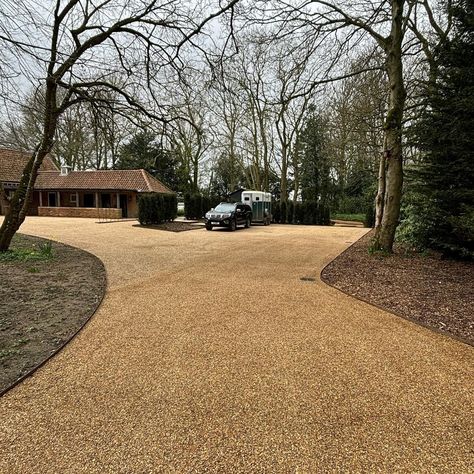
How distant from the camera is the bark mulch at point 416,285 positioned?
14.6 feet

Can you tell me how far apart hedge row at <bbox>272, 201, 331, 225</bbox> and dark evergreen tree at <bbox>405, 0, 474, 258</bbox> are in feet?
56.5

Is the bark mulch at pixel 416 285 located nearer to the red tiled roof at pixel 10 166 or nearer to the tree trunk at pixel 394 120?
the tree trunk at pixel 394 120

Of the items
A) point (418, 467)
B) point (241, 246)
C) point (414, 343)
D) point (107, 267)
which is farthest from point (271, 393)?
point (241, 246)

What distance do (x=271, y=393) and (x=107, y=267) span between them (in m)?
5.96

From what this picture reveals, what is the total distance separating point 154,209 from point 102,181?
1073 centimetres

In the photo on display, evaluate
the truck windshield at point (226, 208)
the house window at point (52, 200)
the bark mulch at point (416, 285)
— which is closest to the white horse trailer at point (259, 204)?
the truck windshield at point (226, 208)

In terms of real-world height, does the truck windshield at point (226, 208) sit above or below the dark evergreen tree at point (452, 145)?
below

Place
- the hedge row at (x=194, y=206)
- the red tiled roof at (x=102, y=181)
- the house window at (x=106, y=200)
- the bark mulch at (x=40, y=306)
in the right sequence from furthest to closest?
1. the house window at (x=106, y=200)
2. the red tiled roof at (x=102, y=181)
3. the hedge row at (x=194, y=206)
4. the bark mulch at (x=40, y=306)

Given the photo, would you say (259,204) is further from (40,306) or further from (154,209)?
(40,306)

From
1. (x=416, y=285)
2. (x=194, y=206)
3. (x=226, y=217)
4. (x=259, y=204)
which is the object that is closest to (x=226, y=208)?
(x=226, y=217)

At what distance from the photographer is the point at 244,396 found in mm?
2656

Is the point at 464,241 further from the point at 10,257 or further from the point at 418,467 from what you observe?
the point at 10,257

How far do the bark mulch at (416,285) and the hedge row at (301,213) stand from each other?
55.3ft

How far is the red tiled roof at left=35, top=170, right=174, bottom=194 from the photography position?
27.3 meters
